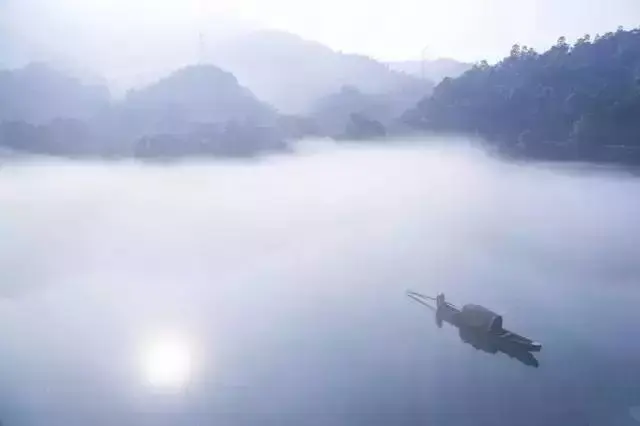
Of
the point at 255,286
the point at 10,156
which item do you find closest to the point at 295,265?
the point at 255,286

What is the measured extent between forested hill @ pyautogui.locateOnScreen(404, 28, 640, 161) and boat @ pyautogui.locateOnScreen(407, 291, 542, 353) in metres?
0.74

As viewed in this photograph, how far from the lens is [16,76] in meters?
2.81

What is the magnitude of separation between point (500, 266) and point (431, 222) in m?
0.35

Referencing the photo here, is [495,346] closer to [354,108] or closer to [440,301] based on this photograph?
[440,301]

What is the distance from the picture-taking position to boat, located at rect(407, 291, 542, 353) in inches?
97.3

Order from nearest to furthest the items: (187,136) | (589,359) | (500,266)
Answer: (589,359) → (500,266) → (187,136)

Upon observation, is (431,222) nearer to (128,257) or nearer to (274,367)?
(274,367)

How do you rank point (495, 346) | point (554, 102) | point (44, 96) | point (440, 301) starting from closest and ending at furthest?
point (495, 346) < point (440, 301) < point (554, 102) < point (44, 96)

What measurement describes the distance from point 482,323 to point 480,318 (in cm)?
2

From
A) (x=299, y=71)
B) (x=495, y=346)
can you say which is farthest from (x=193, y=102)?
(x=495, y=346)

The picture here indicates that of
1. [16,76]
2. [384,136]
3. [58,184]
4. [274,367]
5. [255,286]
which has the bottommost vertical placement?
[274,367]

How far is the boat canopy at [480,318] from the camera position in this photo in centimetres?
248

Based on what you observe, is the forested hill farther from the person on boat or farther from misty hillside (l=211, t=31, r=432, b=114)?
the person on boat

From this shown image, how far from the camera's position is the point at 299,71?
291 cm
